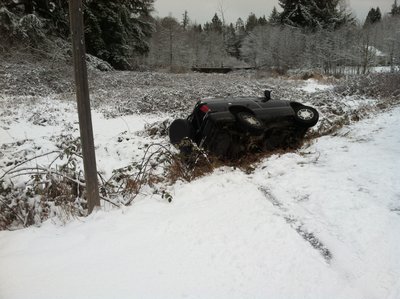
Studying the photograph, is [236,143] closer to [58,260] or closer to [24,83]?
[58,260]

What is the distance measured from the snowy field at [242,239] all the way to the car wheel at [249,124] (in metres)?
0.50

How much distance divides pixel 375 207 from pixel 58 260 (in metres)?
2.89

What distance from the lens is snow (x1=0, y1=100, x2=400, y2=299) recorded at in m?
2.35

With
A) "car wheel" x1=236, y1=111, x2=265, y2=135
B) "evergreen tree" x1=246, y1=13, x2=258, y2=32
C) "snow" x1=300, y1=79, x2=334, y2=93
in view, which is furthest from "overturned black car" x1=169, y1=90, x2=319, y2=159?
"evergreen tree" x1=246, y1=13, x2=258, y2=32

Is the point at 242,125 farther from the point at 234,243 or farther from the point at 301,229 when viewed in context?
the point at 234,243

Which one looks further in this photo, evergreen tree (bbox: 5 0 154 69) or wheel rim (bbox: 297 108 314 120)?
evergreen tree (bbox: 5 0 154 69)

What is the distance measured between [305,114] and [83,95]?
394 centimetres

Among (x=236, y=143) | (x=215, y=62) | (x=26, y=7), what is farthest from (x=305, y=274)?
(x=215, y=62)

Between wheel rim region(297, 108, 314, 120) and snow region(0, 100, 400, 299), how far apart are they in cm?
147

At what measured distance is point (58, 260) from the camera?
276 cm

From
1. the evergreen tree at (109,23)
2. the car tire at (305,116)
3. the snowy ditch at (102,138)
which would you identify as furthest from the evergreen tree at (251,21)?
the car tire at (305,116)

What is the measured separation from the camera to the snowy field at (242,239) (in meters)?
2.35

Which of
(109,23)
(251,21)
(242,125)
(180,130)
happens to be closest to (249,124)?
(242,125)

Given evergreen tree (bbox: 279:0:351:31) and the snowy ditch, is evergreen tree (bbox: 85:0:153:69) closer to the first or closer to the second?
the snowy ditch
